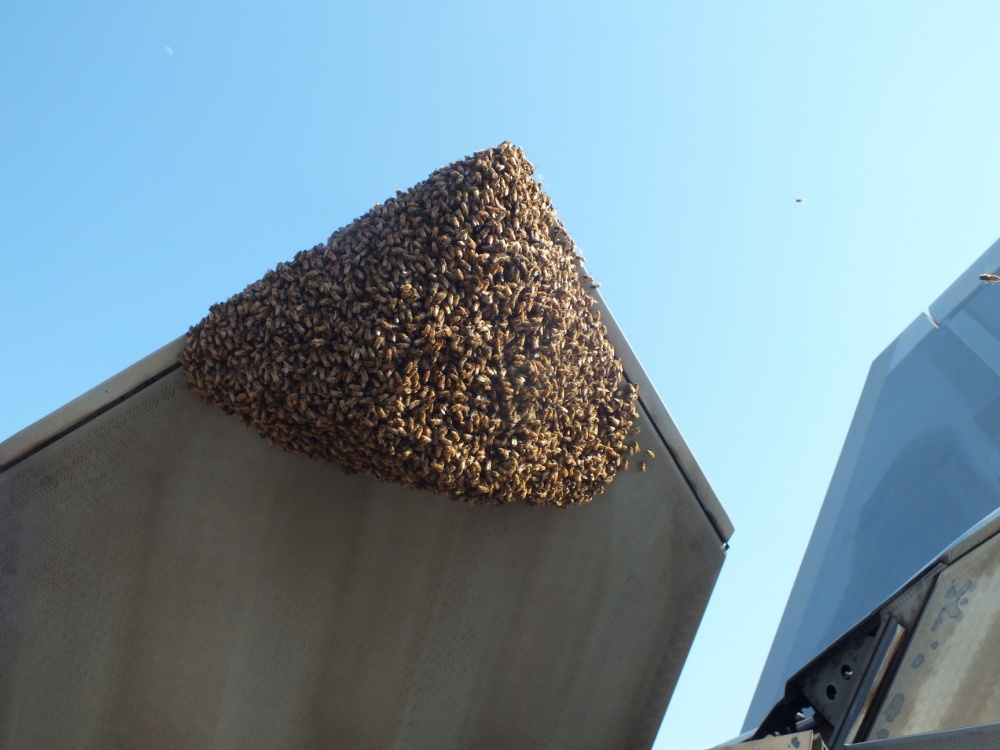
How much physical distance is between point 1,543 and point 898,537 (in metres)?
13.1

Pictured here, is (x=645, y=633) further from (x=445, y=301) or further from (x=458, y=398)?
(x=445, y=301)

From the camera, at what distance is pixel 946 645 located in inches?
168

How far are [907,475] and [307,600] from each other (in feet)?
42.0

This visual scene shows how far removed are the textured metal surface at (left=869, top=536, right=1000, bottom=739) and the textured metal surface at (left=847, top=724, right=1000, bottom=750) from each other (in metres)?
1.14

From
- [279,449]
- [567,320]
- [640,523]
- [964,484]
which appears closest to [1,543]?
[279,449]

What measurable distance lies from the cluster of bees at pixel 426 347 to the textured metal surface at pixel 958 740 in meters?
1.93

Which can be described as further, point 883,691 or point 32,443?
point 883,691

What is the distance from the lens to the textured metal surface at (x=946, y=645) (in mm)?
4156

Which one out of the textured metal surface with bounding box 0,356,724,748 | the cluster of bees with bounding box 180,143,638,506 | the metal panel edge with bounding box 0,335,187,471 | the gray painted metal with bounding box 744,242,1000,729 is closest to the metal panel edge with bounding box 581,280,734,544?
the textured metal surface with bounding box 0,356,724,748

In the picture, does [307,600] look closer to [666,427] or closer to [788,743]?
[666,427]

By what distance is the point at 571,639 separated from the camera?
4680 millimetres

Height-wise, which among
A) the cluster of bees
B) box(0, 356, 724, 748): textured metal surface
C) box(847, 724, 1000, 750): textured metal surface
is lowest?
box(0, 356, 724, 748): textured metal surface

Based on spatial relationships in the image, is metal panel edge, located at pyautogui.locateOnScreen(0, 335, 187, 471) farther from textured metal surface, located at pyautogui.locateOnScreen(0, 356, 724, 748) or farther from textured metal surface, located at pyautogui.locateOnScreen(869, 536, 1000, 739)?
textured metal surface, located at pyautogui.locateOnScreen(869, 536, 1000, 739)

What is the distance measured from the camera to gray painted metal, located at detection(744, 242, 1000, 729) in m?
12.4
